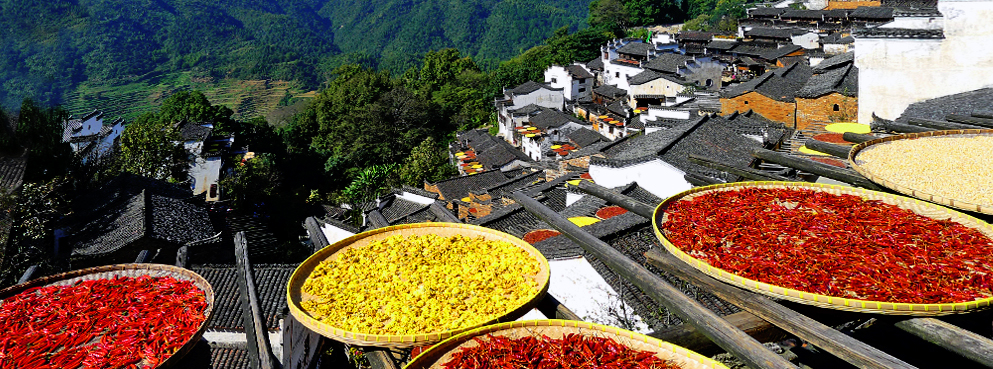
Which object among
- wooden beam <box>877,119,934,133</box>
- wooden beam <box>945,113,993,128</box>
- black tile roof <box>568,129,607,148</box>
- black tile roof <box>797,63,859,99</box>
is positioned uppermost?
wooden beam <box>877,119,934,133</box>

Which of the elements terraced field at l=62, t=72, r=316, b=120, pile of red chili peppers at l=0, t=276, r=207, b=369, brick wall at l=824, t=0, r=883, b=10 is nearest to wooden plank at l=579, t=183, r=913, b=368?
pile of red chili peppers at l=0, t=276, r=207, b=369

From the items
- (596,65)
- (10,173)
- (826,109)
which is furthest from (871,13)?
(10,173)

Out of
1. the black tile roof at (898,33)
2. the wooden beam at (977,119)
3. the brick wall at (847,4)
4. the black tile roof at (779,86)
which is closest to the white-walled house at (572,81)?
the black tile roof at (779,86)

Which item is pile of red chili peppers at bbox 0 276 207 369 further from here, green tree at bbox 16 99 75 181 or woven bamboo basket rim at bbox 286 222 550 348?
green tree at bbox 16 99 75 181

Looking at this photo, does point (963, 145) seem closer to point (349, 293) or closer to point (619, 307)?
point (619, 307)

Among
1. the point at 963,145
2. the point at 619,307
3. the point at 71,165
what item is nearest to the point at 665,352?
the point at 963,145

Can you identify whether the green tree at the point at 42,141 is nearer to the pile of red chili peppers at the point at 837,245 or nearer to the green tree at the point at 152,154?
the green tree at the point at 152,154

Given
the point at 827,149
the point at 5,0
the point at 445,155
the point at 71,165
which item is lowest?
the point at 445,155
